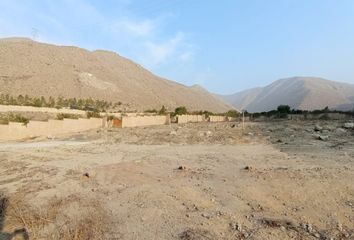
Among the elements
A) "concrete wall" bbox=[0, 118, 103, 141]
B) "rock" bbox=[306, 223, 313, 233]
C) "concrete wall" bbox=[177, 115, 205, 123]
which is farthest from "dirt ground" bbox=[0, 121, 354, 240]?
"concrete wall" bbox=[177, 115, 205, 123]

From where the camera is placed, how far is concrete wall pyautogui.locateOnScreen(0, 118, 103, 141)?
25.0 m

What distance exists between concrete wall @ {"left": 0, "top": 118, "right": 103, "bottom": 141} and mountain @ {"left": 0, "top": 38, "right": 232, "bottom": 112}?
4493cm

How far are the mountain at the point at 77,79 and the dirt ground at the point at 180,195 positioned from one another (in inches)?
2430

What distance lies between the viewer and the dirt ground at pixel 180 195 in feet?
32.5

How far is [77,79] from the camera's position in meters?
90.2

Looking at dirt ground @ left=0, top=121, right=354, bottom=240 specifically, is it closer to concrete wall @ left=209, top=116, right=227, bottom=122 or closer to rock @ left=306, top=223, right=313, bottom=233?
rock @ left=306, top=223, right=313, bottom=233

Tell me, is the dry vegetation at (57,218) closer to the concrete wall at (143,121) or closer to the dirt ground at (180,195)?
the dirt ground at (180,195)

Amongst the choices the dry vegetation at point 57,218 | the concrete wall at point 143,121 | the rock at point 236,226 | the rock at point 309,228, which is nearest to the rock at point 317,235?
the rock at point 309,228

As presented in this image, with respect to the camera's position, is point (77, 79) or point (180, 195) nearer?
point (180, 195)

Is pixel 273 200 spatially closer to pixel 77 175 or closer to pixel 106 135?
pixel 77 175

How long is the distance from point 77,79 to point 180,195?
8199 cm

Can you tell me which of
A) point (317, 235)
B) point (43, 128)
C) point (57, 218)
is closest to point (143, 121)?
point (43, 128)

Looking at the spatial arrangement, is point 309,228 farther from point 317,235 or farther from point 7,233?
point 7,233

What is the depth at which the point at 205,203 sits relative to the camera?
11195 mm
